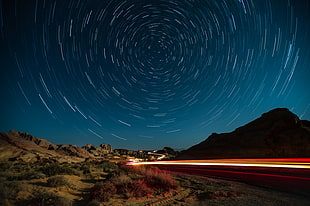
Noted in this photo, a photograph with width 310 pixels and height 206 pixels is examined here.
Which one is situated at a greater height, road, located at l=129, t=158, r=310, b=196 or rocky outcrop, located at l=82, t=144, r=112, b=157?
rocky outcrop, located at l=82, t=144, r=112, b=157

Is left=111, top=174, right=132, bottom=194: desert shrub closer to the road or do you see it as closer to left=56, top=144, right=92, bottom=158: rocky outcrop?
the road

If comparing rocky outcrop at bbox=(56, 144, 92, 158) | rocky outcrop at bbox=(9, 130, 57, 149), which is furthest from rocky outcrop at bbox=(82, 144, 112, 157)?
rocky outcrop at bbox=(9, 130, 57, 149)

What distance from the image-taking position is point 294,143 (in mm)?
29969

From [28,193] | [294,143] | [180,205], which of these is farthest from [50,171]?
[294,143]

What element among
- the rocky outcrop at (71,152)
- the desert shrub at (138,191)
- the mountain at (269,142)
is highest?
the rocky outcrop at (71,152)

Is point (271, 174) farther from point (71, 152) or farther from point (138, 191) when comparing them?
point (71, 152)

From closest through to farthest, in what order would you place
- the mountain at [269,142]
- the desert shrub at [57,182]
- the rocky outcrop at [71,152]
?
the desert shrub at [57,182] → the mountain at [269,142] → the rocky outcrop at [71,152]

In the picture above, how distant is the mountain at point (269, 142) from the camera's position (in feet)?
98.0

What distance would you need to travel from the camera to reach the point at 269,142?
32.1m

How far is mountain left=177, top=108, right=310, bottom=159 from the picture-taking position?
29.9m

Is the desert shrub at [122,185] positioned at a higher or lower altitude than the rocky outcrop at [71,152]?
lower

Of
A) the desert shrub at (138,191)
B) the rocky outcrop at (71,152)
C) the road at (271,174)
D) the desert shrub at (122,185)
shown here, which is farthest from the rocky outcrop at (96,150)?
the desert shrub at (138,191)

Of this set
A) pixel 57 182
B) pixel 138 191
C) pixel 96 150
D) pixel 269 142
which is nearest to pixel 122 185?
pixel 138 191

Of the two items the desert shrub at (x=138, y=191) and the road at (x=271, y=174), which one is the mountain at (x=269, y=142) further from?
the desert shrub at (x=138, y=191)
